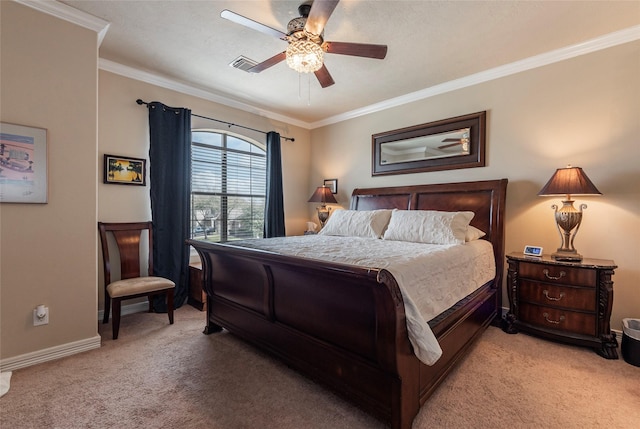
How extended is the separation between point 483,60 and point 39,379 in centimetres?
469

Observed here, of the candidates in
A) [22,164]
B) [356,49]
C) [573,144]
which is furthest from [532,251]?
[22,164]

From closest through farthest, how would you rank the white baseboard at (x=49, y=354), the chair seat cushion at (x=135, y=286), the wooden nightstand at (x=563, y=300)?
the white baseboard at (x=49, y=354)
the wooden nightstand at (x=563, y=300)
the chair seat cushion at (x=135, y=286)

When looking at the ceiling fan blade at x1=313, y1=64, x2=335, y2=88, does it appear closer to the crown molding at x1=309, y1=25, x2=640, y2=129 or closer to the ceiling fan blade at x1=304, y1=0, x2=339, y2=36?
the ceiling fan blade at x1=304, y1=0, x2=339, y2=36

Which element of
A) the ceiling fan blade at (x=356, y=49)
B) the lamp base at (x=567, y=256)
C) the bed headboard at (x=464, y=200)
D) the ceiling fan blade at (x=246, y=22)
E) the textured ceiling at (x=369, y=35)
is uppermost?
the textured ceiling at (x=369, y=35)

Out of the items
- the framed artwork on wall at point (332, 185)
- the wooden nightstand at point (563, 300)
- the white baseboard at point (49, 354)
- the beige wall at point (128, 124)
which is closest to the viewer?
the white baseboard at point (49, 354)

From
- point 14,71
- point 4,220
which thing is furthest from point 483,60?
point 4,220

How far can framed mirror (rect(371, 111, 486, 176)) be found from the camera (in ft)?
11.2

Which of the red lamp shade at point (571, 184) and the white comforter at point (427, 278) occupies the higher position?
the red lamp shade at point (571, 184)

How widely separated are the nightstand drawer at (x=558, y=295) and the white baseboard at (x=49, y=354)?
3864mm

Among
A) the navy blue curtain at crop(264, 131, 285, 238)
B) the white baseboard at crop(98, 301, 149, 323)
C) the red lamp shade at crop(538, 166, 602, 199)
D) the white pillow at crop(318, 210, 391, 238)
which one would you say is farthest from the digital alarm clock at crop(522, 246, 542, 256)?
the white baseboard at crop(98, 301, 149, 323)

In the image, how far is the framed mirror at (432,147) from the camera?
135 inches

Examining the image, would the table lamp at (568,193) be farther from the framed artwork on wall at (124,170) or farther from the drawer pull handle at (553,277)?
the framed artwork on wall at (124,170)

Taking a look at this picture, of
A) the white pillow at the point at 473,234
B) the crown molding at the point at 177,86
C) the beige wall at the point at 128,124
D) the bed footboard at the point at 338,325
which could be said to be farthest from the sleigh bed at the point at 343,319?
the crown molding at the point at 177,86

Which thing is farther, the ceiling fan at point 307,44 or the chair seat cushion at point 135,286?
the chair seat cushion at point 135,286
